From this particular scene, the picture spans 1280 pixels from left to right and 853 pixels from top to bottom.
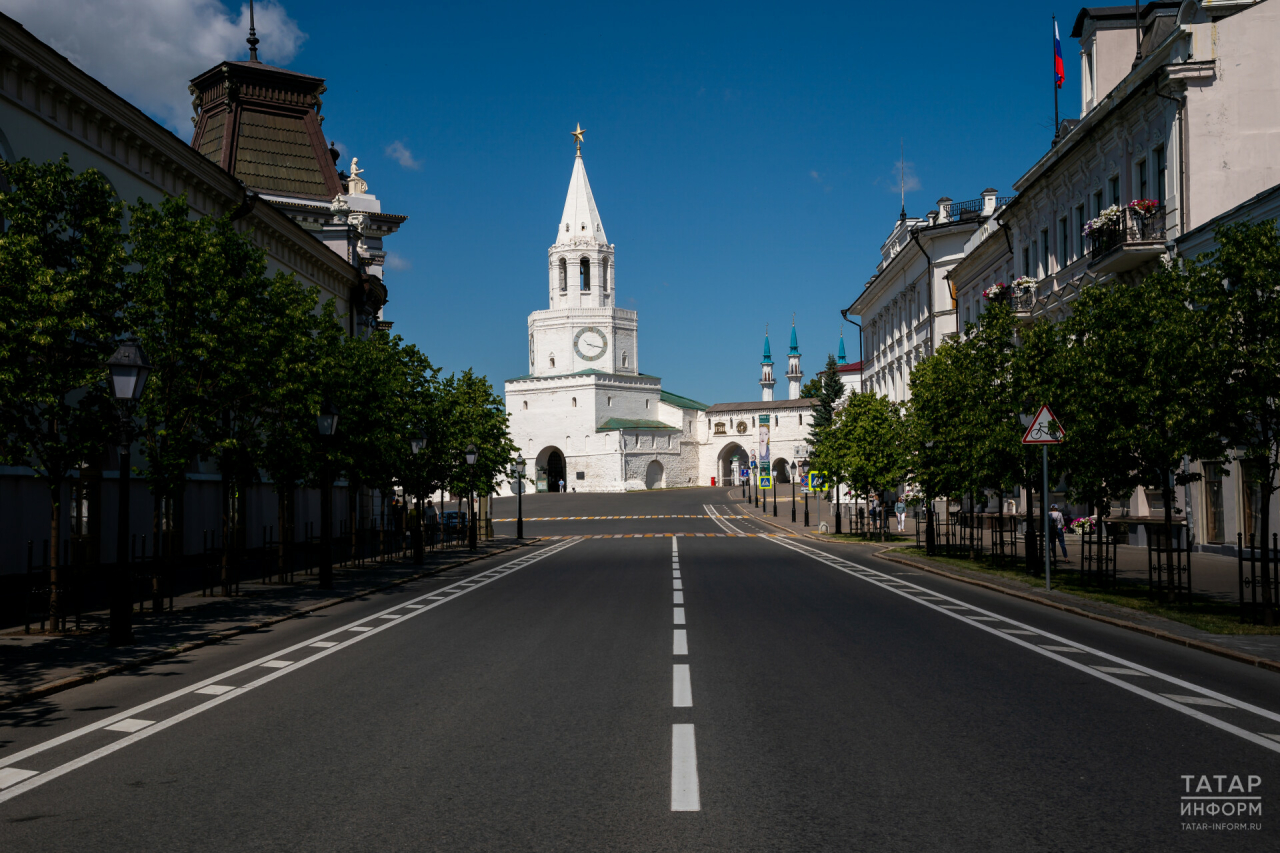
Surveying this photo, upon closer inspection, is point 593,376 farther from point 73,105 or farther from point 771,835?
point 771,835

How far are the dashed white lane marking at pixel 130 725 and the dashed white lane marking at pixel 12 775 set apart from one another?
119 centimetres

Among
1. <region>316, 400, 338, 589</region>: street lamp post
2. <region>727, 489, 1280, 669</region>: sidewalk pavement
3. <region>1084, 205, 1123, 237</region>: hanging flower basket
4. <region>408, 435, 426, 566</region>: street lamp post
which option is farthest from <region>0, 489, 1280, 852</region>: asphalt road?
<region>1084, 205, 1123, 237</region>: hanging flower basket

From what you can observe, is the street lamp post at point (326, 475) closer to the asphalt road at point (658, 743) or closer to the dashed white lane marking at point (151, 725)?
the dashed white lane marking at point (151, 725)

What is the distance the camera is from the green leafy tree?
13.7 metres

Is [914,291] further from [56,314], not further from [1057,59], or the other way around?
[56,314]

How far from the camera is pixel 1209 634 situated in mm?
12969

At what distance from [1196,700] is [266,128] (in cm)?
4695

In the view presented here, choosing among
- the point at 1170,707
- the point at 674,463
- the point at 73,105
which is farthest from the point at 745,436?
the point at 1170,707

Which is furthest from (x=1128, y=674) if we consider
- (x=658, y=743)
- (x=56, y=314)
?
(x=56, y=314)

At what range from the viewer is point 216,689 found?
9.92 meters

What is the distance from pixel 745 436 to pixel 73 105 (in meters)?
130

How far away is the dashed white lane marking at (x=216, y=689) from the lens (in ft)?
32.0

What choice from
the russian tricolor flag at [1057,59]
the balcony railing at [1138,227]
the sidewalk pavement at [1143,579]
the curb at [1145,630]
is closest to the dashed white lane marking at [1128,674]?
the curb at [1145,630]

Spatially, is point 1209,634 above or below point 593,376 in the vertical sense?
below
